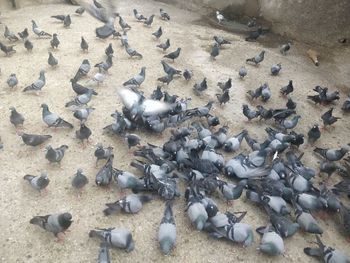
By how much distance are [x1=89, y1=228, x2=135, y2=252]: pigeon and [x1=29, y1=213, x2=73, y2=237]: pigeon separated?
0.35m

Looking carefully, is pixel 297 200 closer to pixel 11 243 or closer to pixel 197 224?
pixel 197 224

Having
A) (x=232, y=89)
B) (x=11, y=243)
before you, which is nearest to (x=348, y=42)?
(x=232, y=89)

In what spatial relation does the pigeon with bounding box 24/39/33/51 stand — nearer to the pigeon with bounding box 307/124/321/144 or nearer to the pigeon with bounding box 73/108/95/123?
the pigeon with bounding box 73/108/95/123

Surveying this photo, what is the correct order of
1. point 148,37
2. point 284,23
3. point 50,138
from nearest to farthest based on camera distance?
point 50,138, point 148,37, point 284,23

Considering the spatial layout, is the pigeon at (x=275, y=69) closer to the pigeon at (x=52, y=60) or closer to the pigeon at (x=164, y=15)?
the pigeon at (x=164, y=15)

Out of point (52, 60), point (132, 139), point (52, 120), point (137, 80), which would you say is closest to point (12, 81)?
point (52, 60)

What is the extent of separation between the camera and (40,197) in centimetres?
571

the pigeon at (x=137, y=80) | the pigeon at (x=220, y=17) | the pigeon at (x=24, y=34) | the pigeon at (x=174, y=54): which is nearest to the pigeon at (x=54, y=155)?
the pigeon at (x=137, y=80)

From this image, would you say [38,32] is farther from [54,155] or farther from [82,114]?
[54,155]

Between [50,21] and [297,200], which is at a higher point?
[297,200]

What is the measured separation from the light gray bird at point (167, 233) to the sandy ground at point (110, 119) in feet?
0.60

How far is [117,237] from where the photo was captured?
496 centimetres

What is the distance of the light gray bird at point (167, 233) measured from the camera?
4969 millimetres

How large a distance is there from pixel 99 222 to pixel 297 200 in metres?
2.89
